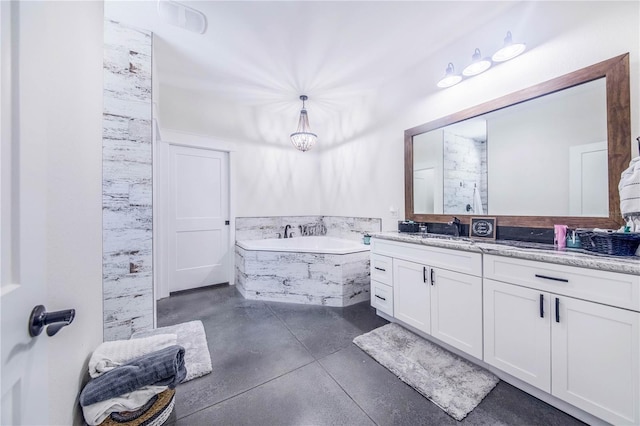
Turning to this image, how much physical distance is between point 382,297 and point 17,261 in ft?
8.26

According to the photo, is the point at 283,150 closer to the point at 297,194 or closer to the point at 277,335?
the point at 297,194

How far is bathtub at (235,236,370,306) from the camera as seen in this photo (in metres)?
2.98

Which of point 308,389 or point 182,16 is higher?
point 182,16

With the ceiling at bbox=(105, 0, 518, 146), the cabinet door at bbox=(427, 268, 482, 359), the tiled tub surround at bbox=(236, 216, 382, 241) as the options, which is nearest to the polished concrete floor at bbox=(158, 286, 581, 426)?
the cabinet door at bbox=(427, 268, 482, 359)

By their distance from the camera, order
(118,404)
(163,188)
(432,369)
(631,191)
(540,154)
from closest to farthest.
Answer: (118,404), (631,191), (432,369), (540,154), (163,188)

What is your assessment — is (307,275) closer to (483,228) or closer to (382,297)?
(382,297)

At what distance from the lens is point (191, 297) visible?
329 cm

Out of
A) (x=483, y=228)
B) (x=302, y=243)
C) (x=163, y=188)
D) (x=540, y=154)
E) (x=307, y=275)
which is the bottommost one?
(x=307, y=275)

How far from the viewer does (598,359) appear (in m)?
1.28

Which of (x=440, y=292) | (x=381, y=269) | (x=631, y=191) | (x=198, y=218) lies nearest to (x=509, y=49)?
(x=631, y=191)

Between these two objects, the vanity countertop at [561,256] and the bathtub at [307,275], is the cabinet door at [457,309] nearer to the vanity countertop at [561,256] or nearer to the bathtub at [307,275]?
the vanity countertop at [561,256]

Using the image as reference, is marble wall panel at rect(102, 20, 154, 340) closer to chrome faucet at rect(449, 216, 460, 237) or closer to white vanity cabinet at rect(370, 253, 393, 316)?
white vanity cabinet at rect(370, 253, 393, 316)

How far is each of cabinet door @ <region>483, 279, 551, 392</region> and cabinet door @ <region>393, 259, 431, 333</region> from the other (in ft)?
1.56

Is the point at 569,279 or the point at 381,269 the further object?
the point at 381,269
